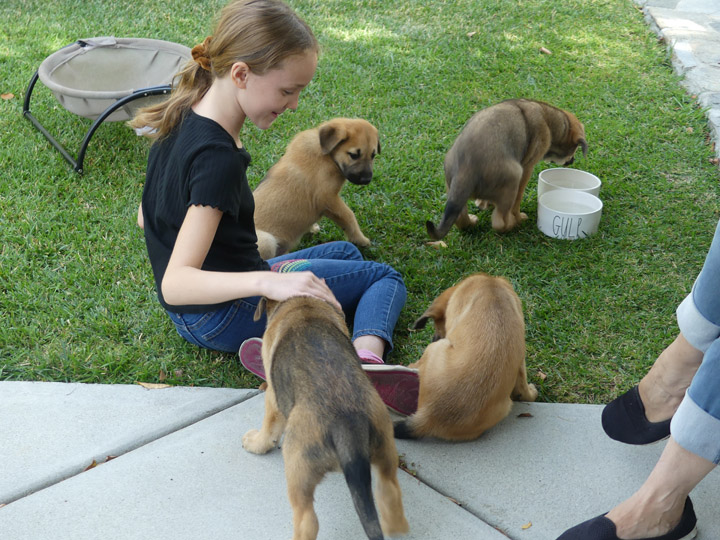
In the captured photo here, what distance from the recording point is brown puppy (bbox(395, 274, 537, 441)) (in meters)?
2.86

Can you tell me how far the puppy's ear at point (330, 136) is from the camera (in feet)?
14.9

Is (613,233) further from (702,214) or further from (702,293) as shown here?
(702,293)

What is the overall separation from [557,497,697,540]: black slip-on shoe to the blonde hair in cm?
212

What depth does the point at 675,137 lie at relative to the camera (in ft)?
20.0

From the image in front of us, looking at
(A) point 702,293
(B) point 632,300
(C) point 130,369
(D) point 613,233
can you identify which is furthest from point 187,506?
(D) point 613,233

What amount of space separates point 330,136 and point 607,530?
3.01 metres

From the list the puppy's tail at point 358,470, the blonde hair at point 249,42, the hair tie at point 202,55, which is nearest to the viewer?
the puppy's tail at point 358,470

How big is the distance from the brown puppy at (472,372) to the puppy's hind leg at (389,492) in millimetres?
484

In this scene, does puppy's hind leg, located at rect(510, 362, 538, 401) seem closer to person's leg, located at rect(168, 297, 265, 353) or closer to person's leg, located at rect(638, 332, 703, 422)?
person's leg, located at rect(638, 332, 703, 422)

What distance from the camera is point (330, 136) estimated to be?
4.55 meters

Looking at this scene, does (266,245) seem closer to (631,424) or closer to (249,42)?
(249,42)

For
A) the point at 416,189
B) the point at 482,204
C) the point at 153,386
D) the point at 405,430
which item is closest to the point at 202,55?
the point at 153,386

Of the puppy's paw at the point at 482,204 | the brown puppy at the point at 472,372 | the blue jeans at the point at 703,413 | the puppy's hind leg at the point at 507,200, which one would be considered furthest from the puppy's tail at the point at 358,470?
the puppy's paw at the point at 482,204

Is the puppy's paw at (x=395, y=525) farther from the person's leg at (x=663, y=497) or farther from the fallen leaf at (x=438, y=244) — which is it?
the fallen leaf at (x=438, y=244)
